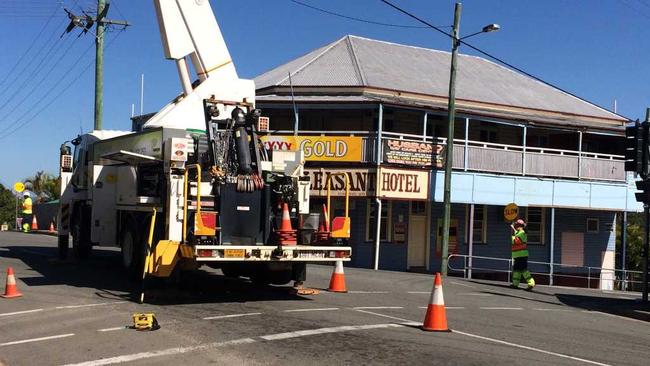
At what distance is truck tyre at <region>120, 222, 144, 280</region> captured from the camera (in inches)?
514

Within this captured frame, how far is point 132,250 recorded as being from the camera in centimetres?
1360

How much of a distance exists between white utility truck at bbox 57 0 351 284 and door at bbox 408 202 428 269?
13.0 metres

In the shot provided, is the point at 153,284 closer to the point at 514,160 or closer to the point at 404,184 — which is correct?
the point at 404,184

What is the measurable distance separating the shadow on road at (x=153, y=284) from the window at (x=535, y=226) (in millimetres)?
16960

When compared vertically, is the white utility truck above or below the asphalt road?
above

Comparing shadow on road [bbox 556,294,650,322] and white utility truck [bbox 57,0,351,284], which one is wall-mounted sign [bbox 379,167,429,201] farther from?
white utility truck [bbox 57,0,351,284]

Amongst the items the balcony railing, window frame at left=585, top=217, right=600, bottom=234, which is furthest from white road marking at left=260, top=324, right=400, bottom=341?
window frame at left=585, top=217, right=600, bottom=234

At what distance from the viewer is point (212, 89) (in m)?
13.5

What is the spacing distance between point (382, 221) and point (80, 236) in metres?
11.9

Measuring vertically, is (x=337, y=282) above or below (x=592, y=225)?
below

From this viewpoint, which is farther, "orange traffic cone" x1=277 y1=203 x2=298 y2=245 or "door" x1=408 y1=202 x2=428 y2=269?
"door" x1=408 y1=202 x2=428 y2=269

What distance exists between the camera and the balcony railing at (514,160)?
23734mm

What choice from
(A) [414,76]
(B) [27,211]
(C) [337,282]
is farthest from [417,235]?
(B) [27,211]

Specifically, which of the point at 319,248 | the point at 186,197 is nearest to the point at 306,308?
→ the point at 319,248
